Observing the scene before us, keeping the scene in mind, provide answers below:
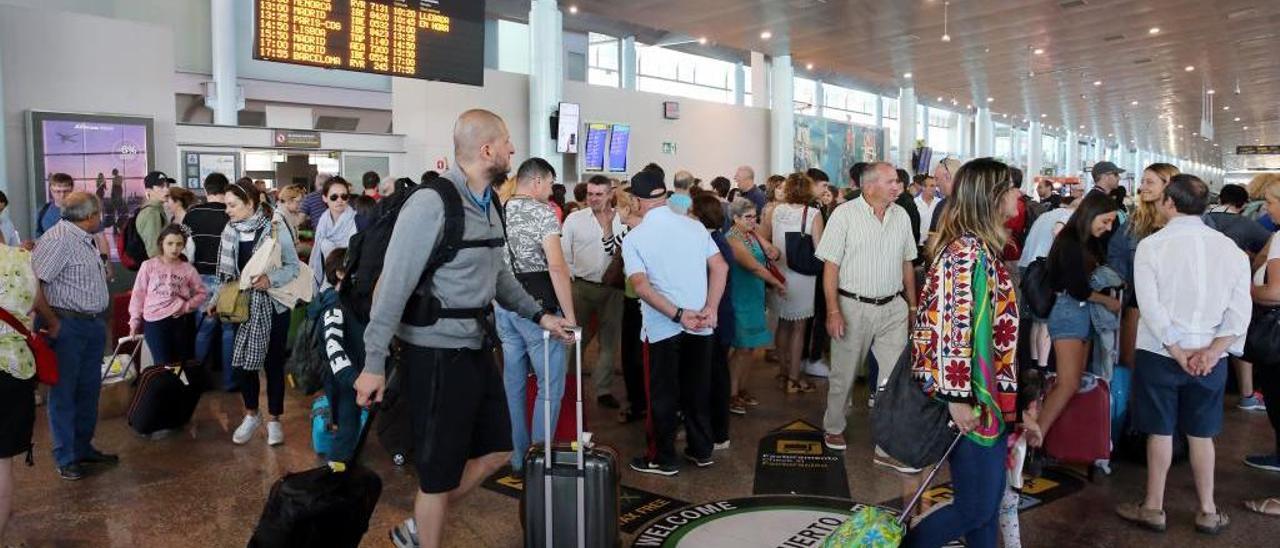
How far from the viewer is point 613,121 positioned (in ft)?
54.5

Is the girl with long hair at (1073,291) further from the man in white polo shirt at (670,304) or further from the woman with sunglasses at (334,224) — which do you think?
the woman with sunglasses at (334,224)

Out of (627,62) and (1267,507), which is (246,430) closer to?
(1267,507)

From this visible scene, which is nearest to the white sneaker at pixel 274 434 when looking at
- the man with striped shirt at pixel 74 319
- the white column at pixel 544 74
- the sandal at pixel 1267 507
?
the man with striped shirt at pixel 74 319

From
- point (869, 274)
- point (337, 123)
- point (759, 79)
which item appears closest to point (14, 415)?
point (869, 274)

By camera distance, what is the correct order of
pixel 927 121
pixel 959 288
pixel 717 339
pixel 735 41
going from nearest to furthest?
1. pixel 959 288
2. pixel 717 339
3. pixel 735 41
4. pixel 927 121

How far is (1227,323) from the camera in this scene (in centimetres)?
387

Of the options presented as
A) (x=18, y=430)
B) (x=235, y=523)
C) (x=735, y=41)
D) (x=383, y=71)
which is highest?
(x=735, y=41)

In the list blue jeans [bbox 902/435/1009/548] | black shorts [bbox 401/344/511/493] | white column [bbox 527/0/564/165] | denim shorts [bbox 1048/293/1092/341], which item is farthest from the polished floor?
white column [bbox 527/0/564/165]

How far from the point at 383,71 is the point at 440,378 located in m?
7.93

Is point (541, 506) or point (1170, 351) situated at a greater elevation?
point (1170, 351)

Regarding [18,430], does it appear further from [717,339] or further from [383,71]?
[383,71]

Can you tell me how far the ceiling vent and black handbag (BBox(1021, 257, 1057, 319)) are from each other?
648 inches

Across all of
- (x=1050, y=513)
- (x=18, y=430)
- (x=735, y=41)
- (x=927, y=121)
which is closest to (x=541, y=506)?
(x=18, y=430)

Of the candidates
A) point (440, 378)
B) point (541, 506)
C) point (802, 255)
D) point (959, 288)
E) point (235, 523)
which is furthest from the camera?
point (802, 255)
